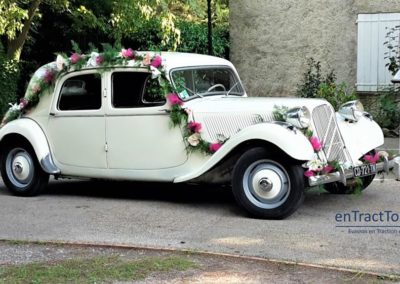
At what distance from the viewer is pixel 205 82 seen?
766cm

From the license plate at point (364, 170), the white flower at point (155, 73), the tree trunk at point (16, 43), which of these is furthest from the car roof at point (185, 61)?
the tree trunk at point (16, 43)

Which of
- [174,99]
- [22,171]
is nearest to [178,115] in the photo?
[174,99]

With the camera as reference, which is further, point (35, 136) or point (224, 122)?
point (35, 136)

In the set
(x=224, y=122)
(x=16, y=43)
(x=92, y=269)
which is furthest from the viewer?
(x=16, y=43)

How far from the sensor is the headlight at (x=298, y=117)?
21.1 ft

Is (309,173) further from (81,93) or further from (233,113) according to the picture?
(81,93)

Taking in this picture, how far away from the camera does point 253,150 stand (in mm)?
6523

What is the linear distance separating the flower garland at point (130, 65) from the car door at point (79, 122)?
0.14 metres

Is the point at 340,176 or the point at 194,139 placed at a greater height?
the point at 194,139

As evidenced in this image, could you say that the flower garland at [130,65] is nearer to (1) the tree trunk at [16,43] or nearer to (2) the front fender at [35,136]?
(2) the front fender at [35,136]

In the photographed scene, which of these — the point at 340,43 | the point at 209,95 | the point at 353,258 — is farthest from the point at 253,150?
the point at 340,43

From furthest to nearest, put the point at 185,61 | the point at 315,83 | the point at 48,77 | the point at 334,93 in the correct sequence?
the point at 315,83
the point at 334,93
the point at 48,77
the point at 185,61

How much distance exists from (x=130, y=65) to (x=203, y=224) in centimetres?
212

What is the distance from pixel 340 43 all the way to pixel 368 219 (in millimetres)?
7093
